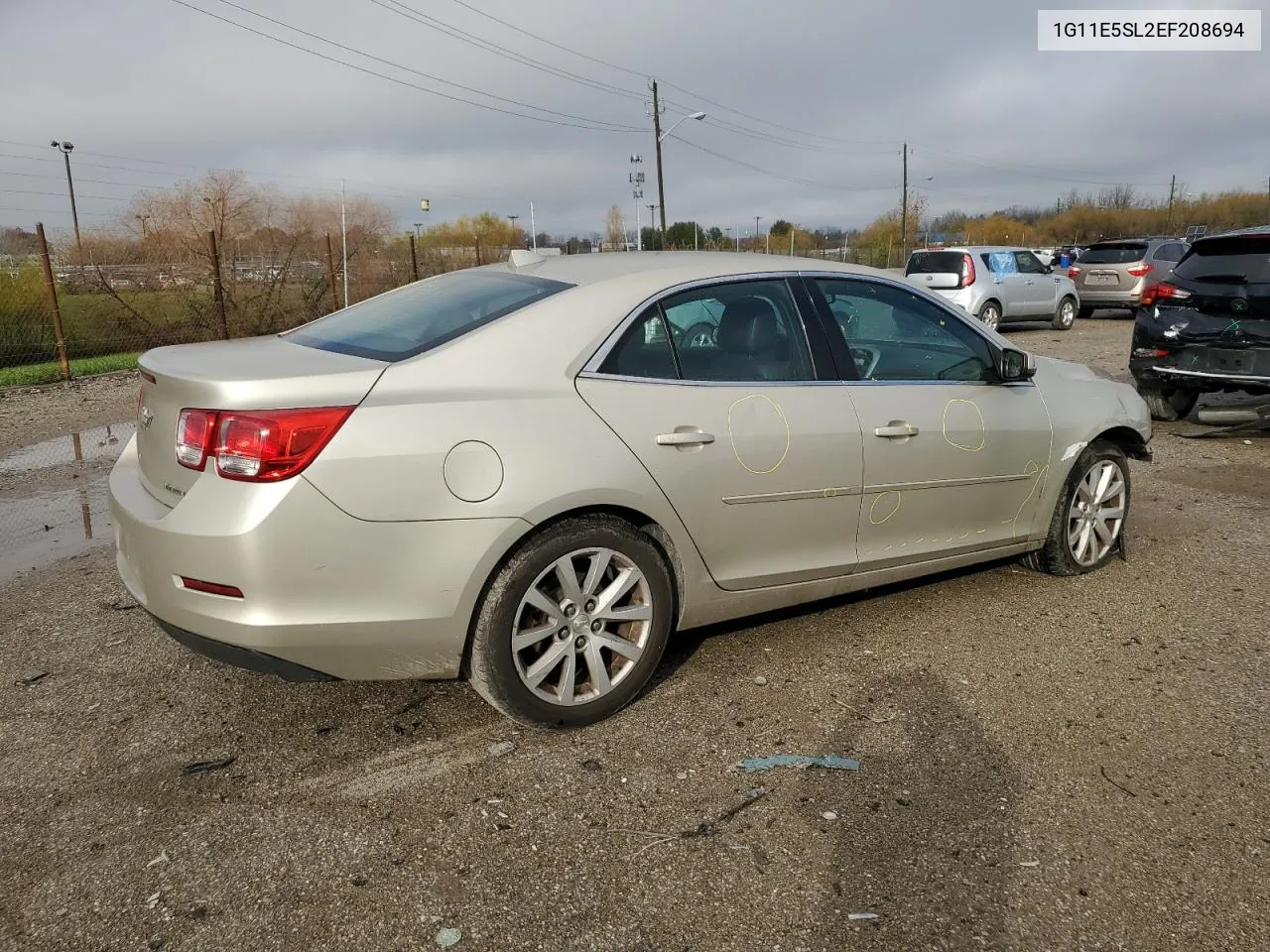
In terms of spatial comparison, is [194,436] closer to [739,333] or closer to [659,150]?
[739,333]

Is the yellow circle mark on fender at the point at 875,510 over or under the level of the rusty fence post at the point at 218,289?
under

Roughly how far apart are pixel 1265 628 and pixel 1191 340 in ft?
16.3

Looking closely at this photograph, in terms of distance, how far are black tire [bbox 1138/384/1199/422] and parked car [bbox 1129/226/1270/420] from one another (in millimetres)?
18

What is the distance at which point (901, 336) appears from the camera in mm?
4184

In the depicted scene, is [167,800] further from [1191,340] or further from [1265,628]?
[1191,340]

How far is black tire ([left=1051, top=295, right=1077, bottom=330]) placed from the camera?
1920 cm

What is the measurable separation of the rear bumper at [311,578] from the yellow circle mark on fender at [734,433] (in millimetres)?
879

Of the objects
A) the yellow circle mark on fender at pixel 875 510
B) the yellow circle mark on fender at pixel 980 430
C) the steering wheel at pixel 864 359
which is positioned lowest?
the yellow circle mark on fender at pixel 875 510

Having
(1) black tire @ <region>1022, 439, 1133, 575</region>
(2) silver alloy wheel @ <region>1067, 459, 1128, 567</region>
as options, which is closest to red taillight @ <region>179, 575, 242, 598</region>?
(1) black tire @ <region>1022, 439, 1133, 575</region>

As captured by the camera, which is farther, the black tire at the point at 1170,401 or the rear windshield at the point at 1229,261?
the black tire at the point at 1170,401

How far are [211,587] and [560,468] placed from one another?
110cm

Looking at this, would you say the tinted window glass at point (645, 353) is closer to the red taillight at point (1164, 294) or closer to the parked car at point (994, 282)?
the red taillight at point (1164, 294)

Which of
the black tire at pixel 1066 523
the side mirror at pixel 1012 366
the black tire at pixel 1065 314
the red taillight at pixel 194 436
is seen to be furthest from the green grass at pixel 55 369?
the black tire at pixel 1065 314

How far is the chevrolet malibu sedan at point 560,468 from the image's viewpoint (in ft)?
9.20
